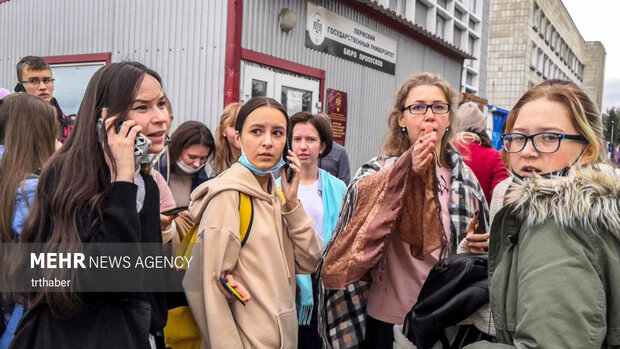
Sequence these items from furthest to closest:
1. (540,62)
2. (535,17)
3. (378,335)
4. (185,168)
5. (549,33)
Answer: (549,33) → (540,62) → (535,17) → (185,168) → (378,335)

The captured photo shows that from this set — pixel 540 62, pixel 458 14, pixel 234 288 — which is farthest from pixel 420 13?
pixel 540 62

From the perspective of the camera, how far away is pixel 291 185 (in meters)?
2.74

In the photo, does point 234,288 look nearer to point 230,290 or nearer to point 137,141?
point 230,290

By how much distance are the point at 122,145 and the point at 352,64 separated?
311 inches

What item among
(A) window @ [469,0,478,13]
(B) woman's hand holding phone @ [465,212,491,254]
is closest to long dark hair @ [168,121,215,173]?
(B) woman's hand holding phone @ [465,212,491,254]

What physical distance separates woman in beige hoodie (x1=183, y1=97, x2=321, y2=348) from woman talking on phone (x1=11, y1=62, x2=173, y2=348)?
11.4 inches

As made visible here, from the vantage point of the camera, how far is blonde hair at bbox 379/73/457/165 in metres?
2.70

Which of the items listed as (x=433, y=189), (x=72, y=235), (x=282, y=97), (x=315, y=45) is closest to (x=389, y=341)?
(x=433, y=189)

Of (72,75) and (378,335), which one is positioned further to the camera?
(72,75)

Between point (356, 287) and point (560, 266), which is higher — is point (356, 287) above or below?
below

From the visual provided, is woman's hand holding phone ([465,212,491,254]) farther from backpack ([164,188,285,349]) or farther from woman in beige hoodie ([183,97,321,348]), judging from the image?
backpack ([164,188,285,349])

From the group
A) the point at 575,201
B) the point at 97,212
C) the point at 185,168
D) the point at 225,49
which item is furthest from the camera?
the point at 225,49

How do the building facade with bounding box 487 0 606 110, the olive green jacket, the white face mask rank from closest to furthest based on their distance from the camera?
the olive green jacket < the white face mask < the building facade with bounding box 487 0 606 110

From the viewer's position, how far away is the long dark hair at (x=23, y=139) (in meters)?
2.29
